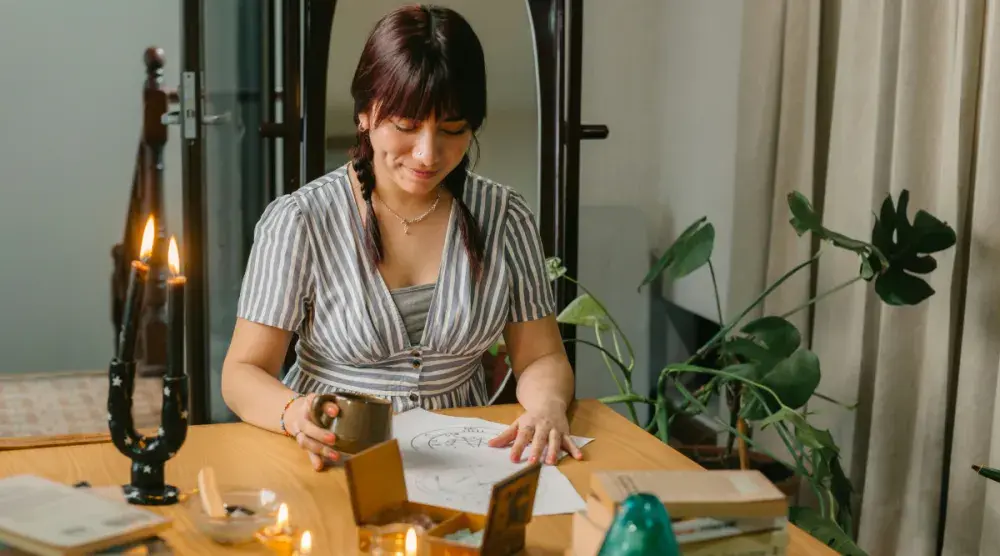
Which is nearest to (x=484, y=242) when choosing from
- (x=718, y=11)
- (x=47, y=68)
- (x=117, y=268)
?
(x=718, y=11)

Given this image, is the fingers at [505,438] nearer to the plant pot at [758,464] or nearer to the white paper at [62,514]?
the white paper at [62,514]

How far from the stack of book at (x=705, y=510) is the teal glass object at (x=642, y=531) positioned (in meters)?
0.08

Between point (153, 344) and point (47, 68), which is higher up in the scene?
point (47, 68)

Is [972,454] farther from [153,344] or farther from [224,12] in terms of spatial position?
[153,344]

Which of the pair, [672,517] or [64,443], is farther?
[64,443]

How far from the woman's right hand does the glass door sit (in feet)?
2.60

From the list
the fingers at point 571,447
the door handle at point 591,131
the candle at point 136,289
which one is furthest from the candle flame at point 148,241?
the door handle at point 591,131

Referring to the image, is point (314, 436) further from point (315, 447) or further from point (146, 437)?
point (146, 437)

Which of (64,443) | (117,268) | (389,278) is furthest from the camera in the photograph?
(117,268)

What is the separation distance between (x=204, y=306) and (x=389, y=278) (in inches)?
29.2

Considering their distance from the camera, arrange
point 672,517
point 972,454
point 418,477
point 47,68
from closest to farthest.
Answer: point 672,517 → point 418,477 → point 972,454 → point 47,68

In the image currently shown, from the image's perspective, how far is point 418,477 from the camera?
1.13 metres

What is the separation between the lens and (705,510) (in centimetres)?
83

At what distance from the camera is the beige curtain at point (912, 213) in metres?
1.72
